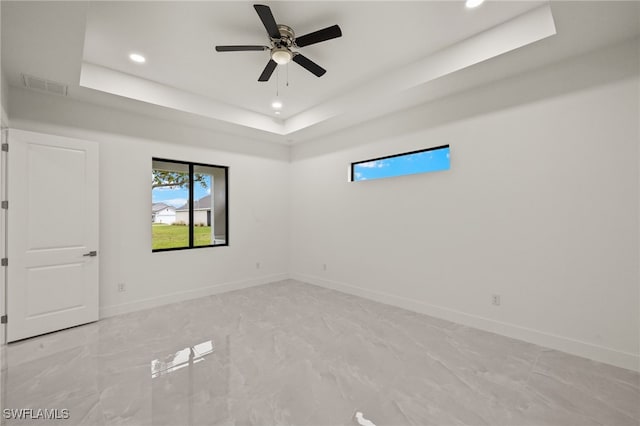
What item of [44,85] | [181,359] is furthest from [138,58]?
[181,359]

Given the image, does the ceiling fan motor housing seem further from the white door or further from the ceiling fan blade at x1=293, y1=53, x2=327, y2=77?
the white door

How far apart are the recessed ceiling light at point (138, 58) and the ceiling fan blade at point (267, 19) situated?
1.73m

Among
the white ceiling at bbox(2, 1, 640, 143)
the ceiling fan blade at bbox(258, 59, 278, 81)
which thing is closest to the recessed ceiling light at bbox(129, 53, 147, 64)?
the white ceiling at bbox(2, 1, 640, 143)

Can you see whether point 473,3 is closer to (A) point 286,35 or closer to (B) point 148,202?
(A) point 286,35

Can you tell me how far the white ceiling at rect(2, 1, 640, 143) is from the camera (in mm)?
2342

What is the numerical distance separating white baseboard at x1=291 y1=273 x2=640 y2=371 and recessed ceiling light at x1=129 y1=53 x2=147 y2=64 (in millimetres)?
4319

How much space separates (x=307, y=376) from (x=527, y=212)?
9.24 feet

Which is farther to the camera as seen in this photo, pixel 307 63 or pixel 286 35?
pixel 307 63

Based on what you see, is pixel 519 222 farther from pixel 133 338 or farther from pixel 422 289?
pixel 133 338

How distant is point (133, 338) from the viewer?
10.2ft

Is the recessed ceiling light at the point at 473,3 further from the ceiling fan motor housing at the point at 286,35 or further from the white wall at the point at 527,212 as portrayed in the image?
the ceiling fan motor housing at the point at 286,35

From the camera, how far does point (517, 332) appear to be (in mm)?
3080

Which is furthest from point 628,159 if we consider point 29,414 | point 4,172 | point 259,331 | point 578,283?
point 4,172

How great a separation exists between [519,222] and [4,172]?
5.65 m
